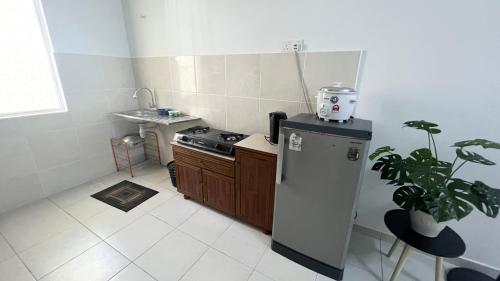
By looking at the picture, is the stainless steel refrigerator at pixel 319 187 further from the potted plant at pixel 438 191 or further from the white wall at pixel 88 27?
the white wall at pixel 88 27

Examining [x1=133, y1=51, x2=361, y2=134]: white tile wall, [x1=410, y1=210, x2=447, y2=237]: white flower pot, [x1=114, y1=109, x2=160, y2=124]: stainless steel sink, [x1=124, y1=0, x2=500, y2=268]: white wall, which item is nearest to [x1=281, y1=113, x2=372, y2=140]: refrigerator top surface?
[x1=124, y1=0, x2=500, y2=268]: white wall

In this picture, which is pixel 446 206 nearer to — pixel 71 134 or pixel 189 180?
pixel 189 180

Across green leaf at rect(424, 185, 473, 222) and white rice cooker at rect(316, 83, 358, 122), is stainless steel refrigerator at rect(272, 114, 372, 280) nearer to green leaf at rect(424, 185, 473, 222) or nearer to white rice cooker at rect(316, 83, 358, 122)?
white rice cooker at rect(316, 83, 358, 122)

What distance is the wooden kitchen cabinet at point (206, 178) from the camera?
6.40 feet

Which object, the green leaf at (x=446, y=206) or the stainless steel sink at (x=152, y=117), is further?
the stainless steel sink at (x=152, y=117)

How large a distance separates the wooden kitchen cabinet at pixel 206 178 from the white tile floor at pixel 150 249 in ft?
0.52

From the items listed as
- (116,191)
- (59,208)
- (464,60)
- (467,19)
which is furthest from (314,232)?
(59,208)

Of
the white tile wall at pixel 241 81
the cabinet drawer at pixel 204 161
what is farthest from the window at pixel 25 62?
the cabinet drawer at pixel 204 161

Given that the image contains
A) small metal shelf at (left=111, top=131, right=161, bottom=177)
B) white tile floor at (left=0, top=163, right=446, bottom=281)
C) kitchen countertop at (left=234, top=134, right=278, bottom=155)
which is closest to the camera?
white tile floor at (left=0, top=163, right=446, bottom=281)

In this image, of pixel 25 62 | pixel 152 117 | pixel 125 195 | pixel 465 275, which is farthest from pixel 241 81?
pixel 465 275

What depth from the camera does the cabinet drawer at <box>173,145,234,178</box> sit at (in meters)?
1.90

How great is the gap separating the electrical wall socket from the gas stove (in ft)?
3.15

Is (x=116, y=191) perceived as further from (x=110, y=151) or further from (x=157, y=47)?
(x=157, y=47)

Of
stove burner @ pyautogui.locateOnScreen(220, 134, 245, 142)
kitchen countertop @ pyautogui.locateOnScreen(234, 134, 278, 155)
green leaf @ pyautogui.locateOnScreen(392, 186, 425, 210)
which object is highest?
kitchen countertop @ pyautogui.locateOnScreen(234, 134, 278, 155)
